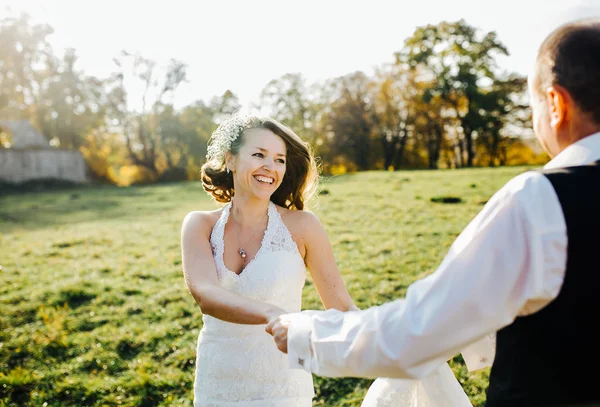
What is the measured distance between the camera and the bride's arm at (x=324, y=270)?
3398 mm

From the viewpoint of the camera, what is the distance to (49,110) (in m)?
A: 48.6

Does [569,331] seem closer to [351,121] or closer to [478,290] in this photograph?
[478,290]

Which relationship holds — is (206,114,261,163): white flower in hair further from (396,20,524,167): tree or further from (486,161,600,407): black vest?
(396,20,524,167): tree

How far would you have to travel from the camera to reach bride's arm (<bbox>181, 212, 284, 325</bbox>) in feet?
8.58

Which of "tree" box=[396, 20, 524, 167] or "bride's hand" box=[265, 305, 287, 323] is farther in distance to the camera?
"tree" box=[396, 20, 524, 167]

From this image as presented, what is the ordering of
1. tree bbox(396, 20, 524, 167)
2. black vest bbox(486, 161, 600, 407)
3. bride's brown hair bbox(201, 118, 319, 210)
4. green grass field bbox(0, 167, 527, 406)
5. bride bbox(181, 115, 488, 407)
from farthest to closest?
tree bbox(396, 20, 524, 167), green grass field bbox(0, 167, 527, 406), bride's brown hair bbox(201, 118, 319, 210), bride bbox(181, 115, 488, 407), black vest bbox(486, 161, 600, 407)

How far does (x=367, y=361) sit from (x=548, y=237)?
2.30ft

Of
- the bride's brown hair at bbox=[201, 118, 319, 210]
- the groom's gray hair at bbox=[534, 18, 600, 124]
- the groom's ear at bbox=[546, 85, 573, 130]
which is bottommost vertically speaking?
the bride's brown hair at bbox=[201, 118, 319, 210]

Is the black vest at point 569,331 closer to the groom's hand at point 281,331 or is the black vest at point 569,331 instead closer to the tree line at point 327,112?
the groom's hand at point 281,331

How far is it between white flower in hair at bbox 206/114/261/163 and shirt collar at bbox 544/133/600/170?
233 centimetres

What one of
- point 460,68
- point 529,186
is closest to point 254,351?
point 529,186

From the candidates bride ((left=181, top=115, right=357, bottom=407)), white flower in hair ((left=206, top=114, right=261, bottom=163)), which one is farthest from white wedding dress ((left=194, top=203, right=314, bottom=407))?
white flower in hair ((left=206, top=114, right=261, bottom=163))

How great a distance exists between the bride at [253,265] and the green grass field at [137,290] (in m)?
1.05

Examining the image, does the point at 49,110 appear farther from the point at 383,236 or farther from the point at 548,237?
the point at 548,237
